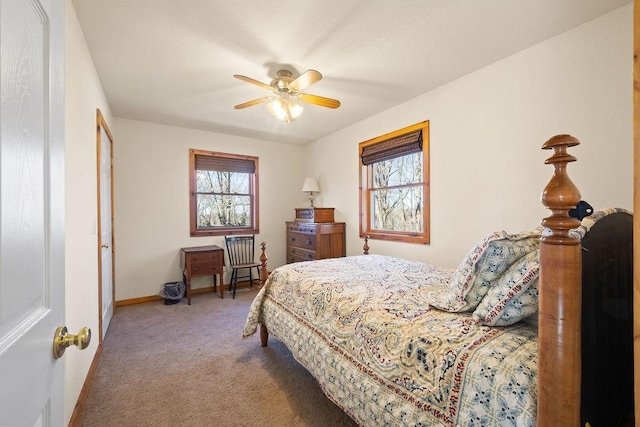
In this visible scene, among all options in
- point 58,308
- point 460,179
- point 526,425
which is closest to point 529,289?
point 526,425

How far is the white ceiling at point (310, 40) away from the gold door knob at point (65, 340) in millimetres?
1933

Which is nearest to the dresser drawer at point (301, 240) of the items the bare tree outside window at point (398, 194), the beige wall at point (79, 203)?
the bare tree outside window at point (398, 194)

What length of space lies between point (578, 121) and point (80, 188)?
139 inches

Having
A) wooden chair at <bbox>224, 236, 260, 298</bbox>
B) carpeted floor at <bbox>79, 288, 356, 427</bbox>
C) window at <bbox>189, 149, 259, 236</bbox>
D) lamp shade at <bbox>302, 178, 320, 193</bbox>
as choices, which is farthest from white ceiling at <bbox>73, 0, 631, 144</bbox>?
carpeted floor at <bbox>79, 288, 356, 427</bbox>

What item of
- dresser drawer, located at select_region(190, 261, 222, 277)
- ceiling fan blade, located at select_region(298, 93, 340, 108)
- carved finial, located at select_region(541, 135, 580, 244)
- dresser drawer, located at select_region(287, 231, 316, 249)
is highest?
ceiling fan blade, located at select_region(298, 93, 340, 108)

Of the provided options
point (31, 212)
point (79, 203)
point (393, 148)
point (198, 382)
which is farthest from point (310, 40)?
point (198, 382)

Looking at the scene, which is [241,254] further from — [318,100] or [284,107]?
[318,100]

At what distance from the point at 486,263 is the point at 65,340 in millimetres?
1464

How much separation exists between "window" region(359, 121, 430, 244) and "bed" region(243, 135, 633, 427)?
5.68 ft

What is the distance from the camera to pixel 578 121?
2037 millimetres

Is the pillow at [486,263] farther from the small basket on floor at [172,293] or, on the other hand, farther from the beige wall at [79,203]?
the small basket on floor at [172,293]

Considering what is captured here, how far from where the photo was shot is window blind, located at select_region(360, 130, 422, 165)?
3.26 meters

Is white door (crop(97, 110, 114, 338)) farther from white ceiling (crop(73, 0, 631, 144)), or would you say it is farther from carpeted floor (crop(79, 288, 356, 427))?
white ceiling (crop(73, 0, 631, 144))

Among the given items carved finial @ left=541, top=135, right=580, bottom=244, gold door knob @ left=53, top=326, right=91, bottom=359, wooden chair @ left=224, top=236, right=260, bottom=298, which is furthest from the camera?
wooden chair @ left=224, top=236, right=260, bottom=298
